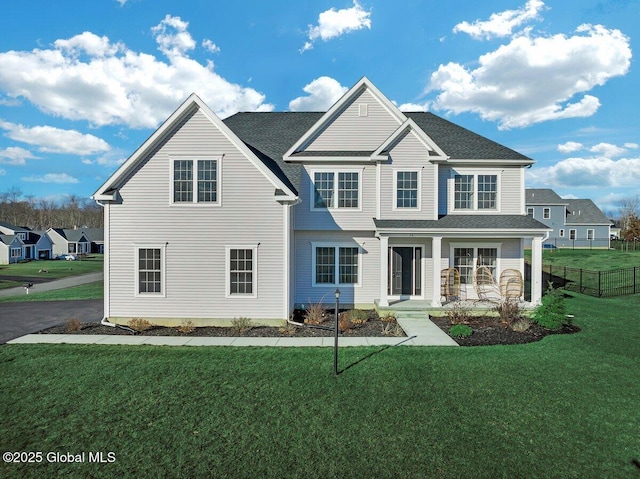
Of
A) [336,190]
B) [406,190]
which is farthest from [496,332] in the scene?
[336,190]

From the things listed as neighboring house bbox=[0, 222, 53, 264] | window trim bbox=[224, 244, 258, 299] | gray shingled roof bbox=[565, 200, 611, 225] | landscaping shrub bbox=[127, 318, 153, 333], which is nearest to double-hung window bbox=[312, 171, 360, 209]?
window trim bbox=[224, 244, 258, 299]

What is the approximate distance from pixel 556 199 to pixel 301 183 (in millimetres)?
52292

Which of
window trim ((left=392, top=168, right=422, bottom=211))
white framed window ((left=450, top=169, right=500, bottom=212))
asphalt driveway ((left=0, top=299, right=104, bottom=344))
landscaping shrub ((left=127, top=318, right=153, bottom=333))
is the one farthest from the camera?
white framed window ((left=450, top=169, right=500, bottom=212))

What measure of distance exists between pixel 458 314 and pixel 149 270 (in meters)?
11.8

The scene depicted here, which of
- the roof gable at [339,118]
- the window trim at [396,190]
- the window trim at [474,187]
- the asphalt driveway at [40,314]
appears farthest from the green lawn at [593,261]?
the asphalt driveway at [40,314]

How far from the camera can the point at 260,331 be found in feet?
37.9

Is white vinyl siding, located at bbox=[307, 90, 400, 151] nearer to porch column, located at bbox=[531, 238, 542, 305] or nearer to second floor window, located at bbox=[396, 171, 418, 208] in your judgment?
second floor window, located at bbox=[396, 171, 418, 208]

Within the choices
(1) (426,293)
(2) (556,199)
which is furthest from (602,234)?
(1) (426,293)

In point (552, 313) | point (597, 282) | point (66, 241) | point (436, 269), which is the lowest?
point (597, 282)

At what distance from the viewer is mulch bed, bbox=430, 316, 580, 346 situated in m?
10.4

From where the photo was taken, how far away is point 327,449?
16.8ft

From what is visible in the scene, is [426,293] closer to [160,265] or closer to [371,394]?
[371,394]

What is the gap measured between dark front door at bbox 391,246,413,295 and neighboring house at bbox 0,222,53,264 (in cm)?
7694

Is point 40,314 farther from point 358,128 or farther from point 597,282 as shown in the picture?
point 597,282
